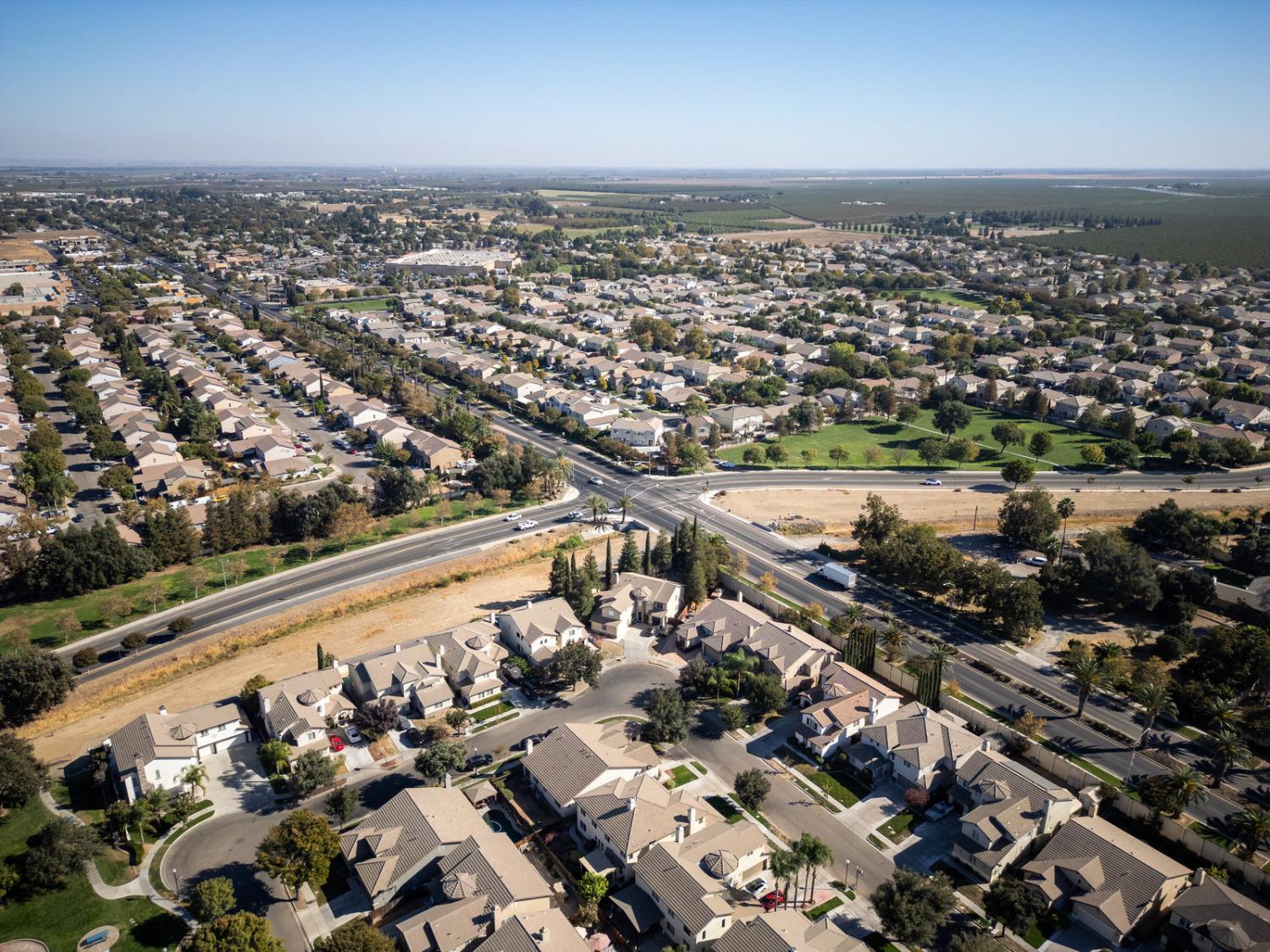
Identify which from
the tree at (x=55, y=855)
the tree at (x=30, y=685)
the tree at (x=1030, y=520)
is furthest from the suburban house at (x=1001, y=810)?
the tree at (x=30, y=685)

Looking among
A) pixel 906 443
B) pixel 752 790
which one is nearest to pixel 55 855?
pixel 752 790

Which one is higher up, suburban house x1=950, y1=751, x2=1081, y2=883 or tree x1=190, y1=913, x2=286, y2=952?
tree x1=190, y1=913, x2=286, y2=952

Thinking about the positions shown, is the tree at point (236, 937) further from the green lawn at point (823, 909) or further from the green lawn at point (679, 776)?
the green lawn at point (823, 909)

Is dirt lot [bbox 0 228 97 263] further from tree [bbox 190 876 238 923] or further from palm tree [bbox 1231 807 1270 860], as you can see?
palm tree [bbox 1231 807 1270 860]

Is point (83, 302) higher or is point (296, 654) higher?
point (83, 302)

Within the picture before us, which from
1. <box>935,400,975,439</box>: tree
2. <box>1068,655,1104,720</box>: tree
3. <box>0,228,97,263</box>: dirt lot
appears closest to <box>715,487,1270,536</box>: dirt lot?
<box>935,400,975,439</box>: tree

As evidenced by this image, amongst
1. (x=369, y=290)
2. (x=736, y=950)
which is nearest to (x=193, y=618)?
(x=736, y=950)

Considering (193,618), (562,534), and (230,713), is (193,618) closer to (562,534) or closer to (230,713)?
(230,713)
